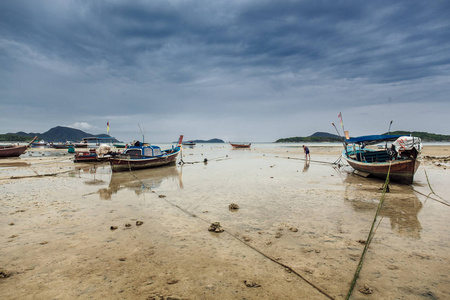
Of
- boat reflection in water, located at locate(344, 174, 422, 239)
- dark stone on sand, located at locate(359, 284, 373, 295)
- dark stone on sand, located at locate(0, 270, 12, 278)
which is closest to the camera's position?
dark stone on sand, located at locate(359, 284, 373, 295)

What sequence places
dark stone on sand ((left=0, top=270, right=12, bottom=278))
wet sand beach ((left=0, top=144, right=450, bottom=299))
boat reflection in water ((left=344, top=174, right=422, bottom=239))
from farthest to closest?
boat reflection in water ((left=344, top=174, right=422, bottom=239)) → dark stone on sand ((left=0, top=270, right=12, bottom=278)) → wet sand beach ((left=0, top=144, right=450, bottom=299))

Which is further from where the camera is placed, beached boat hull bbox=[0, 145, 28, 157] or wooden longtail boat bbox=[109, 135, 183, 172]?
beached boat hull bbox=[0, 145, 28, 157]

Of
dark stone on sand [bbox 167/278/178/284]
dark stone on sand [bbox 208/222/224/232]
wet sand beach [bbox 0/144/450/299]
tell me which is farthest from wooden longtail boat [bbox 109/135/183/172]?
dark stone on sand [bbox 167/278/178/284]

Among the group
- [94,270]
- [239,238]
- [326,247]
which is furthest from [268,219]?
[94,270]

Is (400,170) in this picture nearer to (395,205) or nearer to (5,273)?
(395,205)

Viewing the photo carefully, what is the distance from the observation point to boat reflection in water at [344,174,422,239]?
22.1ft

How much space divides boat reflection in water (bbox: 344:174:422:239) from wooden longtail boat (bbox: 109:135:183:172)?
19620 millimetres

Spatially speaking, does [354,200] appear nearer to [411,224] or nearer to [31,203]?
[411,224]

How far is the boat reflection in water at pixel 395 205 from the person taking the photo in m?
6.75

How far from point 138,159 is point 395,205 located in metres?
21.6

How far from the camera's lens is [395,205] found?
30.4 feet

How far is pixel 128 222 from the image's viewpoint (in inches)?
287

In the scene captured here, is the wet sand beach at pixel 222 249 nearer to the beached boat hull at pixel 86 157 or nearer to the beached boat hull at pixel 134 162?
the beached boat hull at pixel 134 162

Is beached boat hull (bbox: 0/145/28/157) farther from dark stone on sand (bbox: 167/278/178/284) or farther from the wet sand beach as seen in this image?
dark stone on sand (bbox: 167/278/178/284)
